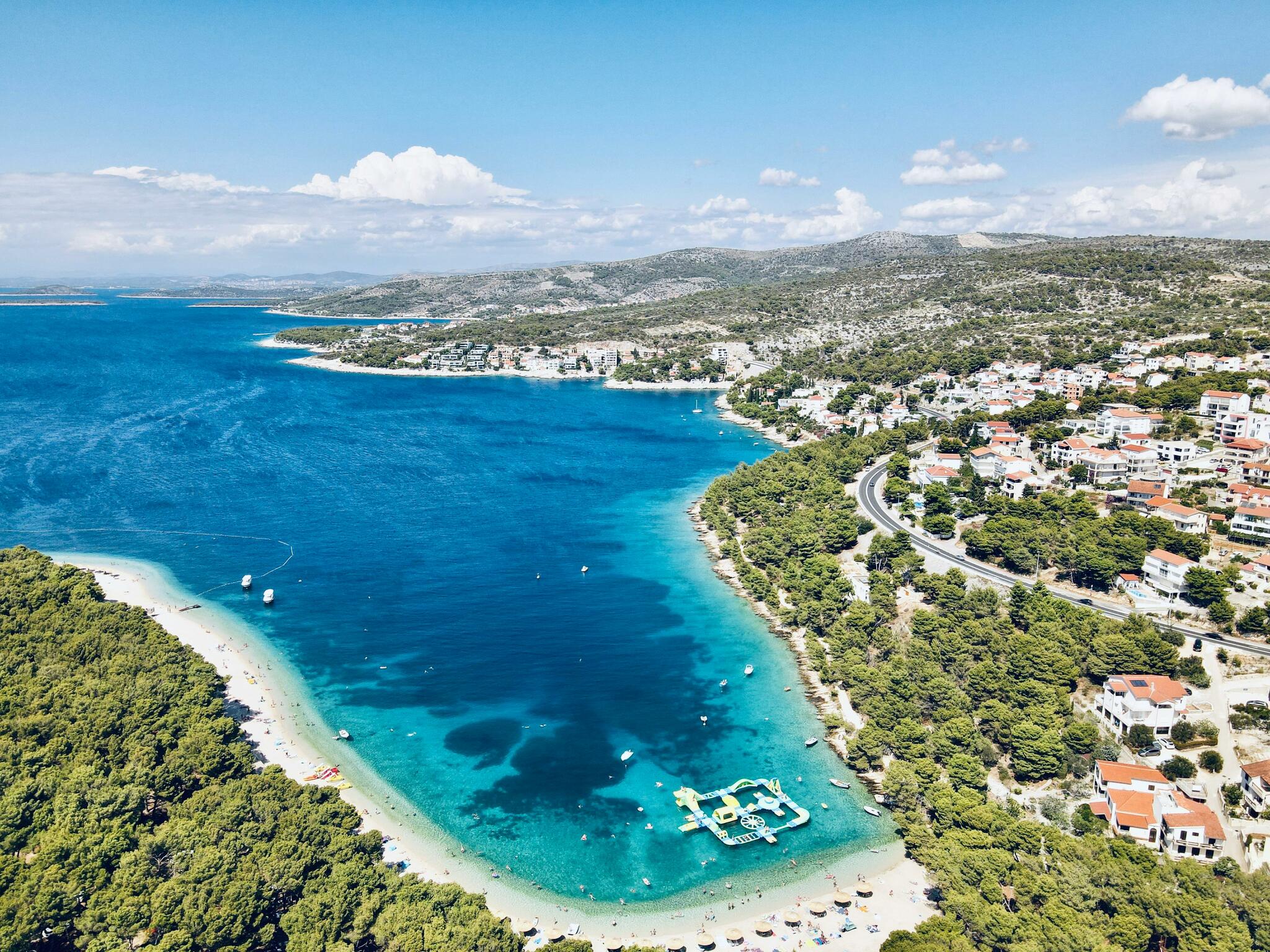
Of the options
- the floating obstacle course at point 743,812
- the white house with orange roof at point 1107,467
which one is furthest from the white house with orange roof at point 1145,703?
the white house with orange roof at point 1107,467

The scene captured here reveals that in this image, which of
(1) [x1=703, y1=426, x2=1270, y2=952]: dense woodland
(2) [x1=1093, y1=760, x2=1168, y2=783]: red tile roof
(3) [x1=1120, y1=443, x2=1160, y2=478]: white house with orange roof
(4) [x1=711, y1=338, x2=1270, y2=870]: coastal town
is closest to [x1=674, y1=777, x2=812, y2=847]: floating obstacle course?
(1) [x1=703, y1=426, x2=1270, y2=952]: dense woodland

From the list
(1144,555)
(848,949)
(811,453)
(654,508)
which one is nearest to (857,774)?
(848,949)

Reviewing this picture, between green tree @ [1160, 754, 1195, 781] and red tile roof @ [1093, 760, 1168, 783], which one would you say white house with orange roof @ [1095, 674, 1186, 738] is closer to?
green tree @ [1160, 754, 1195, 781]

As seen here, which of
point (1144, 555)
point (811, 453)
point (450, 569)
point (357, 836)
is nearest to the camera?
point (357, 836)

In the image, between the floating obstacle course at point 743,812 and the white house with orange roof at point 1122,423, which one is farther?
the white house with orange roof at point 1122,423

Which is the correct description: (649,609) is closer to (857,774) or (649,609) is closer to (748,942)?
(857,774)

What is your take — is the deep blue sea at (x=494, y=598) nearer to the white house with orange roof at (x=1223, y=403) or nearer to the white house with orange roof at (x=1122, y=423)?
the white house with orange roof at (x=1122, y=423)
